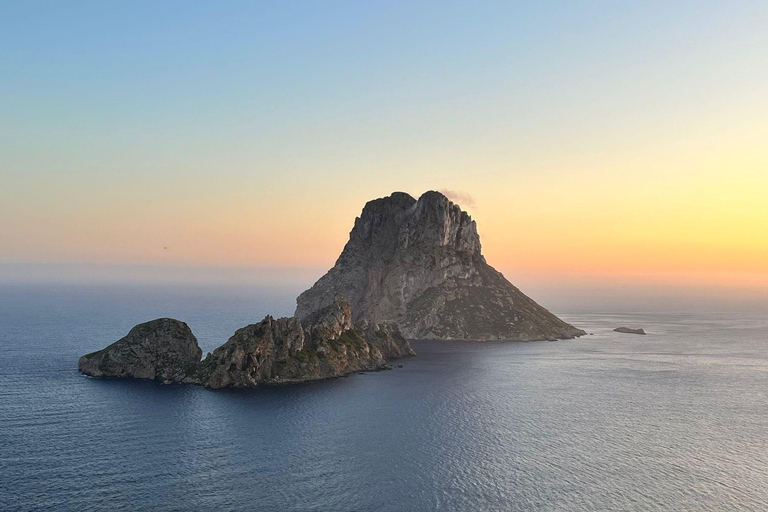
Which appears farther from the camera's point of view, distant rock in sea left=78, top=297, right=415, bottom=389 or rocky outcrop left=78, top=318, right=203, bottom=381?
rocky outcrop left=78, top=318, right=203, bottom=381

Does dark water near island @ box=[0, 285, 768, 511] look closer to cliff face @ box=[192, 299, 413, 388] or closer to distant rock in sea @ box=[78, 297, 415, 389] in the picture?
distant rock in sea @ box=[78, 297, 415, 389]

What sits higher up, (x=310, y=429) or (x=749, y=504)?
(x=310, y=429)

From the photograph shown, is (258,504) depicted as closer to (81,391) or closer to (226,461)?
(226,461)

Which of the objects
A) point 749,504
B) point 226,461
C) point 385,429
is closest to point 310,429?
point 385,429

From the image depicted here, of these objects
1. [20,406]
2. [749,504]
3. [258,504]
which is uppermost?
[20,406]

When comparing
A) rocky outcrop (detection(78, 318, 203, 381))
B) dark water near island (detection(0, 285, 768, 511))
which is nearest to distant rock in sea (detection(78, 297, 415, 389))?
rocky outcrop (detection(78, 318, 203, 381))
